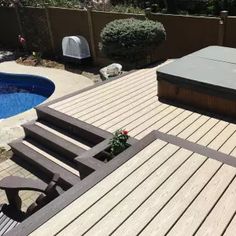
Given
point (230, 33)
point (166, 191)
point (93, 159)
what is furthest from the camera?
point (230, 33)

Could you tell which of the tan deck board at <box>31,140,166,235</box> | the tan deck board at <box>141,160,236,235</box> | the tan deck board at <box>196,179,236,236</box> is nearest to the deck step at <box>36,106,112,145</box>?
the tan deck board at <box>31,140,166,235</box>

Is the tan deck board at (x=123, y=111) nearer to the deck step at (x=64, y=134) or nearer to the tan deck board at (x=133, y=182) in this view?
the deck step at (x=64, y=134)

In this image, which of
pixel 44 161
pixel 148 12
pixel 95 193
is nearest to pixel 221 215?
pixel 95 193

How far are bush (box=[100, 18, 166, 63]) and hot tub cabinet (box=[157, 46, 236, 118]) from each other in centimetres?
243

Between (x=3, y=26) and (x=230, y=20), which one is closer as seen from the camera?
(x=230, y=20)

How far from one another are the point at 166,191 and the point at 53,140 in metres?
3.04

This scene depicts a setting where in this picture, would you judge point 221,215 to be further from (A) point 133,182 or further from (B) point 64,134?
(B) point 64,134

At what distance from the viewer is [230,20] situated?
8.67 meters

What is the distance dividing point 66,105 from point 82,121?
0.93 metres

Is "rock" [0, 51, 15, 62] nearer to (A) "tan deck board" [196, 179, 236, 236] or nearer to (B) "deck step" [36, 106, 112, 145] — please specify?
(B) "deck step" [36, 106, 112, 145]

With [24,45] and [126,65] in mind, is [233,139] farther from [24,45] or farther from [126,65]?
[24,45]

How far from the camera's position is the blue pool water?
1062 centimetres

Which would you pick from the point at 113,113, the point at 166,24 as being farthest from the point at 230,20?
the point at 113,113

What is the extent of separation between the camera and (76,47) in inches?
467
